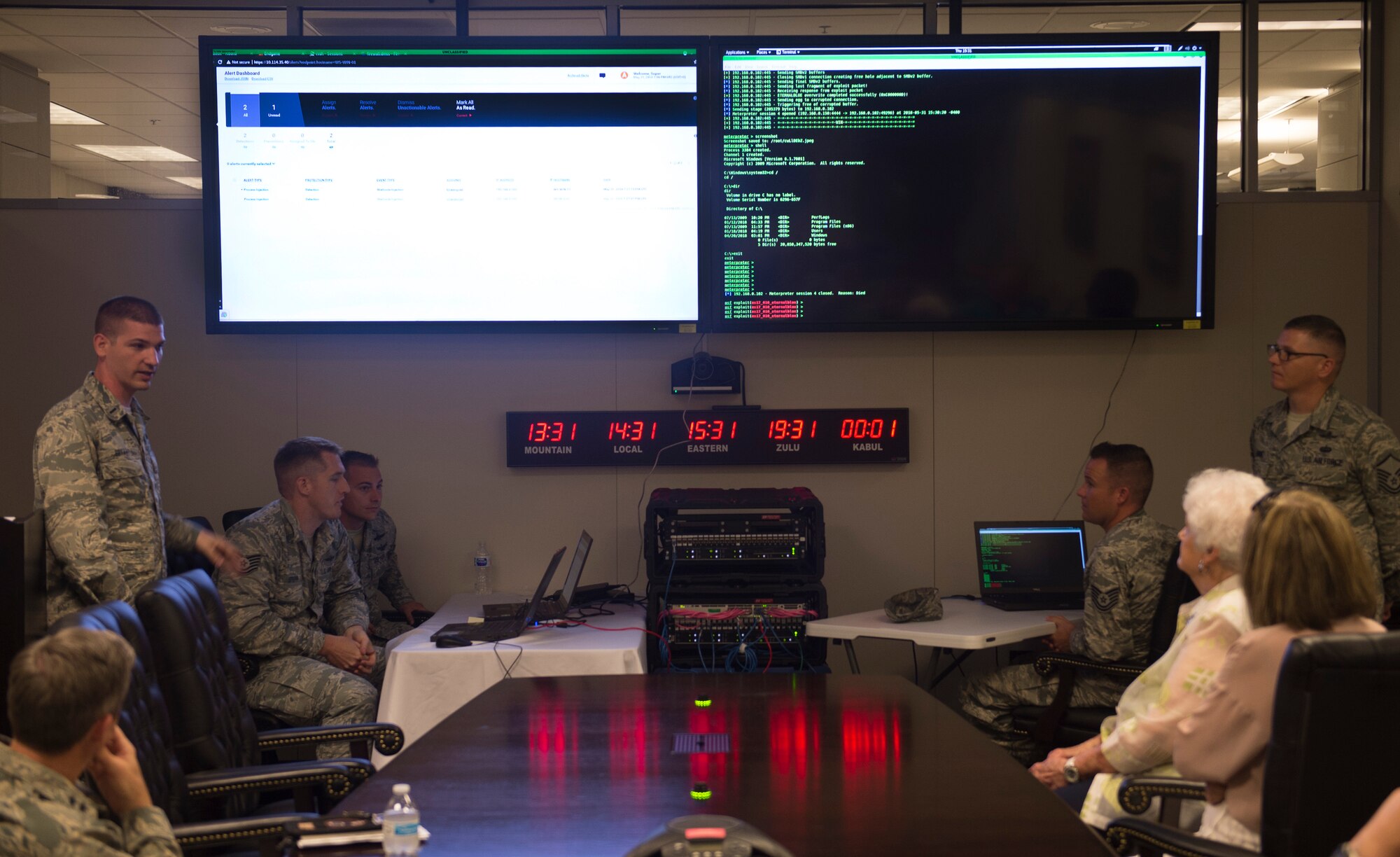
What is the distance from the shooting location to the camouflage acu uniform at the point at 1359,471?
3811 mm

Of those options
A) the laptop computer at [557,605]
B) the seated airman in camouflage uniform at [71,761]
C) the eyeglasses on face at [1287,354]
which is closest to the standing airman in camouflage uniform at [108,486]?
the laptop computer at [557,605]

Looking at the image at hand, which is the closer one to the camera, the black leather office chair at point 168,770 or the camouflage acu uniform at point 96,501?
the black leather office chair at point 168,770

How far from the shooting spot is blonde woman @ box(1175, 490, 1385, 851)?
1.94m

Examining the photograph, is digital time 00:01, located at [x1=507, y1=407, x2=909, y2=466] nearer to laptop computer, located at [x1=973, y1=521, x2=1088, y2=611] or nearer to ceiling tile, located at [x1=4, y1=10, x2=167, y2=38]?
laptop computer, located at [x1=973, y1=521, x2=1088, y2=611]

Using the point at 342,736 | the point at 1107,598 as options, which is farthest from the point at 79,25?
the point at 1107,598

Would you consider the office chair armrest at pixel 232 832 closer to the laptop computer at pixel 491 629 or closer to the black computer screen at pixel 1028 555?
the laptop computer at pixel 491 629

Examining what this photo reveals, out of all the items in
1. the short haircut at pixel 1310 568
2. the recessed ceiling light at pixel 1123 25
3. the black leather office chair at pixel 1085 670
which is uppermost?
the recessed ceiling light at pixel 1123 25

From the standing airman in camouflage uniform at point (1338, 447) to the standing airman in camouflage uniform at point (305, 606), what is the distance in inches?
132

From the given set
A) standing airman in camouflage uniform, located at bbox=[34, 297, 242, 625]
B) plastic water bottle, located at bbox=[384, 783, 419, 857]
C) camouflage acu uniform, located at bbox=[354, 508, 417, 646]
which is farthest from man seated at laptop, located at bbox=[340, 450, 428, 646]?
plastic water bottle, located at bbox=[384, 783, 419, 857]

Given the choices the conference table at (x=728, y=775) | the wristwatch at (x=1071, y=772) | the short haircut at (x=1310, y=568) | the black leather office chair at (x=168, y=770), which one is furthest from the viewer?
the wristwatch at (x=1071, y=772)

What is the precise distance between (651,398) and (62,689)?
313 centimetres

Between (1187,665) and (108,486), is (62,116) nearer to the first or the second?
(108,486)

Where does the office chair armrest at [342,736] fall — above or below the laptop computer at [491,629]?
below

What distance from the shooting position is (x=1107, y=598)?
3.40m
